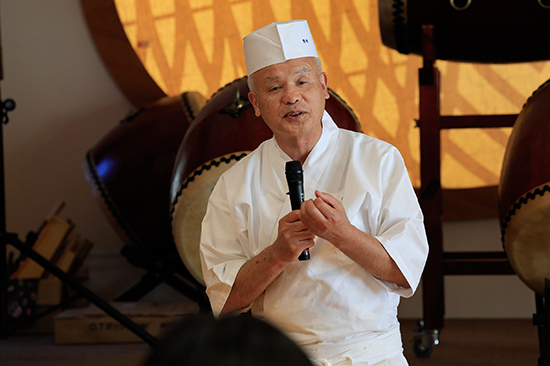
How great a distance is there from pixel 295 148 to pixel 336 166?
106 millimetres

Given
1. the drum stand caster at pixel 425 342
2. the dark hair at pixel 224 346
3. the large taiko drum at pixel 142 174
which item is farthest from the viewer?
the large taiko drum at pixel 142 174

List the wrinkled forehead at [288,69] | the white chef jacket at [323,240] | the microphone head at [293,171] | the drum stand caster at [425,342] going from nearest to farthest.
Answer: the microphone head at [293,171] < the white chef jacket at [323,240] < the wrinkled forehead at [288,69] < the drum stand caster at [425,342]

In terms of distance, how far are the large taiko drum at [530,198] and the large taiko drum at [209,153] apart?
0.56m

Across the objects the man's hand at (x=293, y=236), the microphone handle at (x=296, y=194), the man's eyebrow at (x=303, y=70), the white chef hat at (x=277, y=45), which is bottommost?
the man's hand at (x=293, y=236)

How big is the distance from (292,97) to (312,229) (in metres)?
0.33

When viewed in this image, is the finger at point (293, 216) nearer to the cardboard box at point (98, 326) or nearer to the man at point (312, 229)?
the man at point (312, 229)

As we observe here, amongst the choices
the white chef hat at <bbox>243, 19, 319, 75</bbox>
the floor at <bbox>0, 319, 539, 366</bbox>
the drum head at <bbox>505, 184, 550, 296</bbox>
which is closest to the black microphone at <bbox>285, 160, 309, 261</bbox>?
the white chef hat at <bbox>243, 19, 319, 75</bbox>

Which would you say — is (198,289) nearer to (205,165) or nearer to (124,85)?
(205,165)

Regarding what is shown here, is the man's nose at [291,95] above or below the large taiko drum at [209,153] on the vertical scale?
above

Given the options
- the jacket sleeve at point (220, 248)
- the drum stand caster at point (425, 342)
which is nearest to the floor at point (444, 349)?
the drum stand caster at point (425, 342)

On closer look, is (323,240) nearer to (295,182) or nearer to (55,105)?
(295,182)

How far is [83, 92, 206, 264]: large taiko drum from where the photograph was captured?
8.58ft

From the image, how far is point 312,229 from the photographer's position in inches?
44.0

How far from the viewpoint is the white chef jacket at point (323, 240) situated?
1.21m
